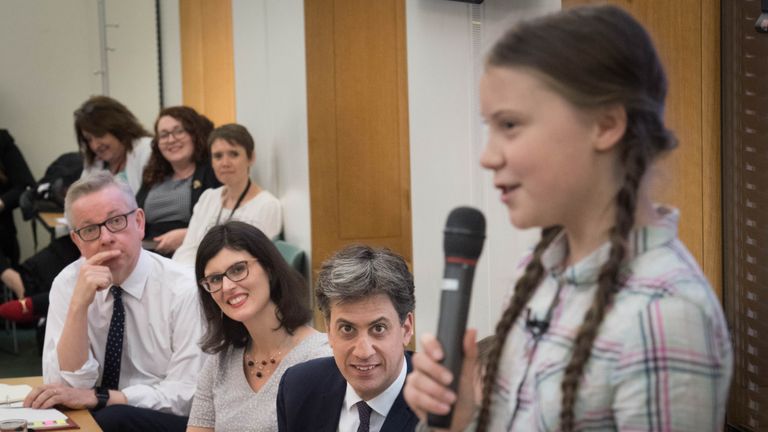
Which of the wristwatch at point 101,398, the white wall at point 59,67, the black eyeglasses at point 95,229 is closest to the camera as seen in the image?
the wristwatch at point 101,398

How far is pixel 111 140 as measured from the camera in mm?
6793

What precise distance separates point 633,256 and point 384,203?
5.06 meters

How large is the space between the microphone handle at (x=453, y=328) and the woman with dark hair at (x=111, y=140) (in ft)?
19.2

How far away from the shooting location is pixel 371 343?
8.02ft

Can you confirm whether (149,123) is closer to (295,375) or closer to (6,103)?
(6,103)

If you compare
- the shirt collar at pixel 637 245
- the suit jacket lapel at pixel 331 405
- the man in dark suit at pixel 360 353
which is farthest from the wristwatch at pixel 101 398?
the shirt collar at pixel 637 245

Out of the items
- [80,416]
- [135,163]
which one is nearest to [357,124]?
[135,163]

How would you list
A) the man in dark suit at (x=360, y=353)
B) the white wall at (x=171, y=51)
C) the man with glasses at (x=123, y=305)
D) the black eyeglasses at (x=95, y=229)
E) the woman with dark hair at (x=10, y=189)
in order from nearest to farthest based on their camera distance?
1. the man in dark suit at (x=360, y=353)
2. the man with glasses at (x=123, y=305)
3. the black eyeglasses at (x=95, y=229)
4. the woman with dark hair at (x=10, y=189)
5. the white wall at (x=171, y=51)

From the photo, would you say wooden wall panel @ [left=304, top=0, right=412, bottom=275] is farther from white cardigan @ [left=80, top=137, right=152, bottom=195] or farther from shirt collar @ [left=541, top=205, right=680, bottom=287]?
shirt collar @ [left=541, top=205, right=680, bottom=287]

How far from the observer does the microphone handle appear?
1132mm

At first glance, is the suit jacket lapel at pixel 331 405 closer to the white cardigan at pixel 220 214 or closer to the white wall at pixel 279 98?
the white wall at pixel 279 98

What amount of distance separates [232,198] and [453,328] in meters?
5.08

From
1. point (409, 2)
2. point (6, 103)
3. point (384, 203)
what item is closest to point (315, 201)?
point (384, 203)

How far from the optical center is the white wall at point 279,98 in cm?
592
